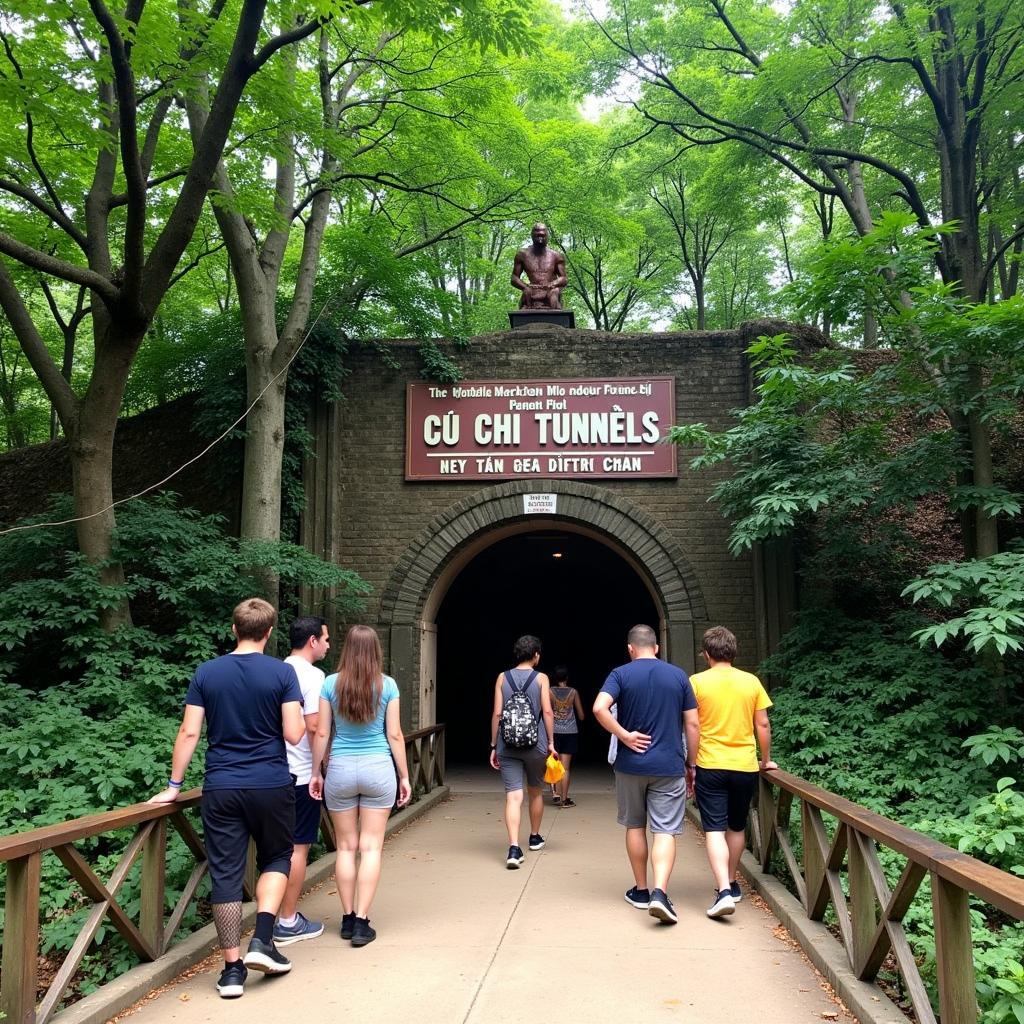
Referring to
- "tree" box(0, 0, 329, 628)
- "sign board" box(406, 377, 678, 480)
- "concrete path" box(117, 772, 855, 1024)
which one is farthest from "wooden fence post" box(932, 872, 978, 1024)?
"sign board" box(406, 377, 678, 480)

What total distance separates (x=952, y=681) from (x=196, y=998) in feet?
20.3

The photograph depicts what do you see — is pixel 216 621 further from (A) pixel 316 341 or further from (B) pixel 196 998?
(B) pixel 196 998

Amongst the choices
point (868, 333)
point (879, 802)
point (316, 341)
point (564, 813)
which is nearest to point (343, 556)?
point (316, 341)

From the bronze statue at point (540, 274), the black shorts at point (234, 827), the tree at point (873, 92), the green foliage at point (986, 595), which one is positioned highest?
the tree at point (873, 92)

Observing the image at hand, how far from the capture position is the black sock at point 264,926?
12.2ft

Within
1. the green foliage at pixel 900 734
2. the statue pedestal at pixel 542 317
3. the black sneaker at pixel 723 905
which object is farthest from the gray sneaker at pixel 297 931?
the statue pedestal at pixel 542 317

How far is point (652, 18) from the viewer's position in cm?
1072

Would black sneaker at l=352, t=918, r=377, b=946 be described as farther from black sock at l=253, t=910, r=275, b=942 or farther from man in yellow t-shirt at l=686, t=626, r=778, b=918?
man in yellow t-shirt at l=686, t=626, r=778, b=918

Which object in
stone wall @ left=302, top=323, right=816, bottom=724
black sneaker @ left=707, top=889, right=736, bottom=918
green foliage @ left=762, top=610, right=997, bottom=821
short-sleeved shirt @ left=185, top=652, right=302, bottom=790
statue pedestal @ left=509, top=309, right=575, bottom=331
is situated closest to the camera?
short-sleeved shirt @ left=185, top=652, right=302, bottom=790

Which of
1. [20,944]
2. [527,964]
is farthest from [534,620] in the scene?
[20,944]

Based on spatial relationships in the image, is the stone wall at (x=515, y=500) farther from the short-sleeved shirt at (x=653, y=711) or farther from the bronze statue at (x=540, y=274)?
the short-sleeved shirt at (x=653, y=711)

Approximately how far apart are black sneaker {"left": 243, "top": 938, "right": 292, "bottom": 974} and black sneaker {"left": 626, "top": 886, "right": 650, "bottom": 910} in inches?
80.5

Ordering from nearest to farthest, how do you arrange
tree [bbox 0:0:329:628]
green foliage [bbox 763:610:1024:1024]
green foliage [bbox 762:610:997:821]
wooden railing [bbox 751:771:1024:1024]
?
wooden railing [bbox 751:771:1024:1024] < green foliage [bbox 763:610:1024:1024] < tree [bbox 0:0:329:628] < green foliage [bbox 762:610:997:821]

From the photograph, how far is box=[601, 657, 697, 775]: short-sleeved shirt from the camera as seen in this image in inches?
183
